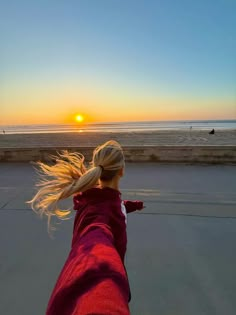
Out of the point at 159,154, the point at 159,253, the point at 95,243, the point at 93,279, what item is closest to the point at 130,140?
the point at 159,154

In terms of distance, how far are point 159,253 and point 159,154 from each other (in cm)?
334

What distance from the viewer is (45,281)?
4.81ft

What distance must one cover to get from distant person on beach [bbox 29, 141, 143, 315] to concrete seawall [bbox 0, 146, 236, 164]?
3.79m

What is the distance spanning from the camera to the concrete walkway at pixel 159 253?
1303mm

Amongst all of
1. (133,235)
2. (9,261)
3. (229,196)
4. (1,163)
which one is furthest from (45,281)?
(1,163)

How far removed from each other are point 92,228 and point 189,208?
2105 mm

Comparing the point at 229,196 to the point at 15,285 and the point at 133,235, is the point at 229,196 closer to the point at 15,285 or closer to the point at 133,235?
the point at 133,235

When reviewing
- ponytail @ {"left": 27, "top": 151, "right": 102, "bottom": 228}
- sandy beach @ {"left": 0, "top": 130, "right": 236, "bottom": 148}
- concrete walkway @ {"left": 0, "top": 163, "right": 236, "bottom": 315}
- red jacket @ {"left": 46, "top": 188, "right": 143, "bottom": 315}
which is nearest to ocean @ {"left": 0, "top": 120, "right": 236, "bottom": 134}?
sandy beach @ {"left": 0, "top": 130, "right": 236, "bottom": 148}

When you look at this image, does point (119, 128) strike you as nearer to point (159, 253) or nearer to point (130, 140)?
point (130, 140)

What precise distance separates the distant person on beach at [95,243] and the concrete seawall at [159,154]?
3.79 metres

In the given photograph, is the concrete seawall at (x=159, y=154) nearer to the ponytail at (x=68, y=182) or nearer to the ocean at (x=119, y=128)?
the ponytail at (x=68, y=182)

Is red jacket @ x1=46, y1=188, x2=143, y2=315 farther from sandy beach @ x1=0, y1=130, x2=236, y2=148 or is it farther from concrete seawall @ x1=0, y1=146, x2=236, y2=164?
sandy beach @ x1=0, y1=130, x2=236, y2=148

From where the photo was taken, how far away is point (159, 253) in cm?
174

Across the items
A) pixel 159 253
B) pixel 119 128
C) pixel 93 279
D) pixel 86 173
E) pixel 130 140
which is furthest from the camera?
pixel 119 128
